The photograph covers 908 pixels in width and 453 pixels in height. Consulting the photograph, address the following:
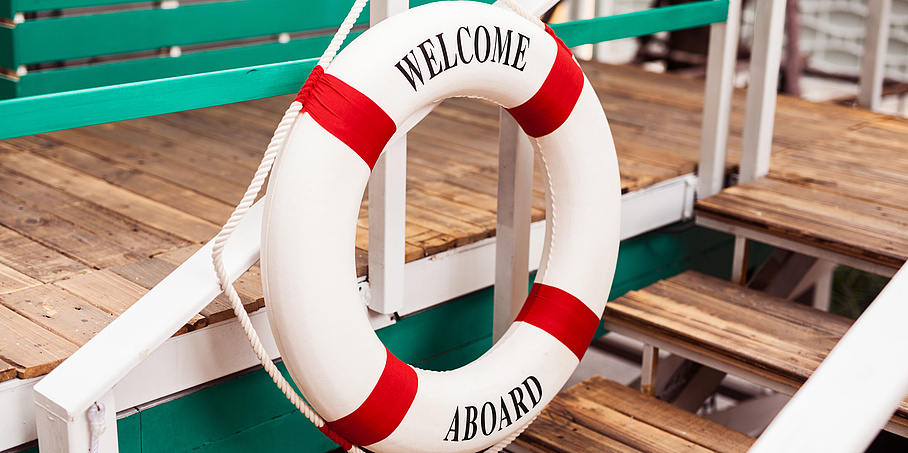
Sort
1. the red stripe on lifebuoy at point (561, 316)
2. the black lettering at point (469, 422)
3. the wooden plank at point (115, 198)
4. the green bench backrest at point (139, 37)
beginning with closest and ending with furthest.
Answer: the black lettering at point (469, 422) < the red stripe on lifebuoy at point (561, 316) < the wooden plank at point (115, 198) < the green bench backrest at point (139, 37)

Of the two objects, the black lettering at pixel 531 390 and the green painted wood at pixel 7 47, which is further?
the green painted wood at pixel 7 47

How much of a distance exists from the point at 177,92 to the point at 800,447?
90cm

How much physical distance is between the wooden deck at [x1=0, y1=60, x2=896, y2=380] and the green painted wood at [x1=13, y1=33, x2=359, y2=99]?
0.80ft

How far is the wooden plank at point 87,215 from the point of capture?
5.57 feet

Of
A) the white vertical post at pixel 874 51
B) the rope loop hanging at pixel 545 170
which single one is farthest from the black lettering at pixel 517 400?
the white vertical post at pixel 874 51

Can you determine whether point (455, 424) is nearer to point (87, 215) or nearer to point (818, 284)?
point (87, 215)

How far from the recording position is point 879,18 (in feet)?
8.70

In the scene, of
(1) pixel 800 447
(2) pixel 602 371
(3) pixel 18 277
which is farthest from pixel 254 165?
(2) pixel 602 371

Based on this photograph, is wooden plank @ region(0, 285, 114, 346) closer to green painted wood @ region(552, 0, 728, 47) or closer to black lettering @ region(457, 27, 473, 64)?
black lettering @ region(457, 27, 473, 64)

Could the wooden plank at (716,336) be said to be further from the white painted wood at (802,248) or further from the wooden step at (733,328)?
the white painted wood at (802,248)

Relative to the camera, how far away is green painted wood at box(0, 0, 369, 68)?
1935 mm

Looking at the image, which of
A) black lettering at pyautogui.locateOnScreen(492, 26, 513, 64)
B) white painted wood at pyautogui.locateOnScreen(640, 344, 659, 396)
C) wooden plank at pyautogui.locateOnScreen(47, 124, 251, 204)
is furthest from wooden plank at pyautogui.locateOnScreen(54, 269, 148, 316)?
white painted wood at pyautogui.locateOnScreen(640, 344, 659, 396)

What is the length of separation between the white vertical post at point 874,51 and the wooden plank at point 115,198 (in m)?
2.04

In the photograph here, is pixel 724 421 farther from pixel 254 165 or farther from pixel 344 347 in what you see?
pixel 344 347
